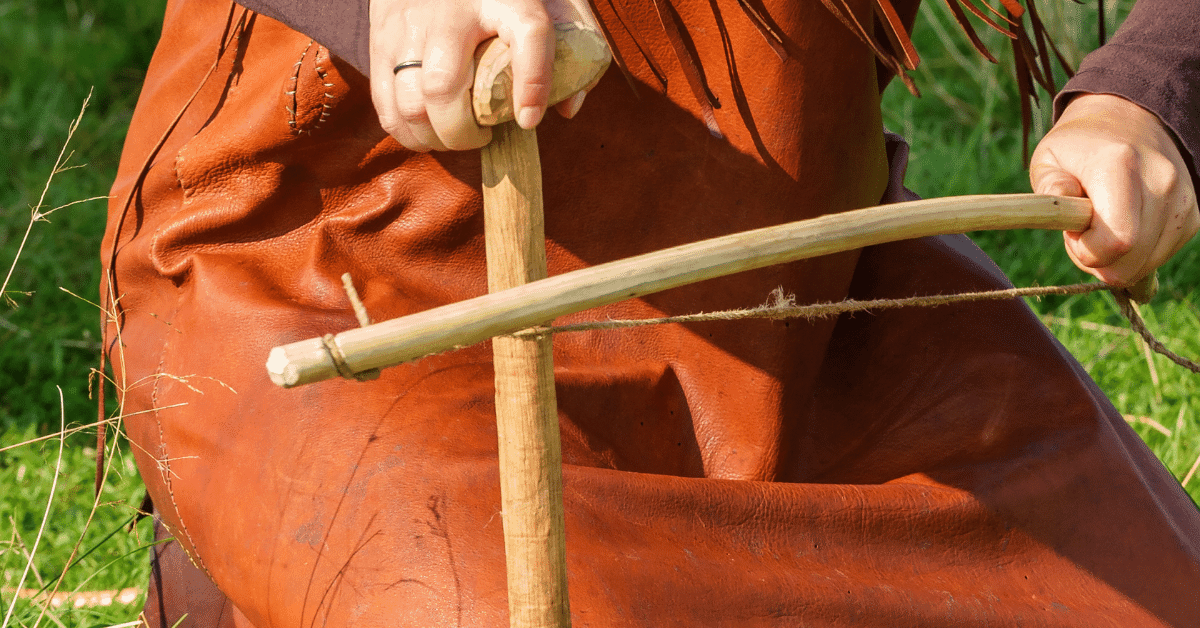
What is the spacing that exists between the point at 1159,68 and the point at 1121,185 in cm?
18

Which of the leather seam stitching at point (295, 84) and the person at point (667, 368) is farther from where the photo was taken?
the leather seam stitching at point (295, 84)

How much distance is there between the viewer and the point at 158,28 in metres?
4.04

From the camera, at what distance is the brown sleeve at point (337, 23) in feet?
3.06

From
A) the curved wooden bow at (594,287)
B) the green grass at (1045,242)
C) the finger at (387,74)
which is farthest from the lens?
the green grass at (1045,242)

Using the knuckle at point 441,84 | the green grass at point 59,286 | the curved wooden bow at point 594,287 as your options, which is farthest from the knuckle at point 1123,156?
the green grass at point 59,286

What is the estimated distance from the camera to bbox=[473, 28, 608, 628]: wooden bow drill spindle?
0.77 meters

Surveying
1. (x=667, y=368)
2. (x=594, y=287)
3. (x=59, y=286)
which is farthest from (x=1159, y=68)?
(x=59, y=286)

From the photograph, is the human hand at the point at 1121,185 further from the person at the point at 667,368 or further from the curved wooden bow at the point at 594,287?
the curved wooden bow at the point at 594,287

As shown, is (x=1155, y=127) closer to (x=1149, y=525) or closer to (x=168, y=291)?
(x=1149, y=525)

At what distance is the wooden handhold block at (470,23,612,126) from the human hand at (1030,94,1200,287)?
47 cm

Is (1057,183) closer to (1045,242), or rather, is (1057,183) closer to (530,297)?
(530,297)

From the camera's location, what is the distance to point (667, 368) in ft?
3.86

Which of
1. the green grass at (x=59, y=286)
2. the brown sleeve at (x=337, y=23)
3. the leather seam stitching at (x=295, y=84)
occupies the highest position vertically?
the brown sleeve at (x=337, y=23)

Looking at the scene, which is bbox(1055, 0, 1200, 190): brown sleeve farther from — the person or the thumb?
the thumb
